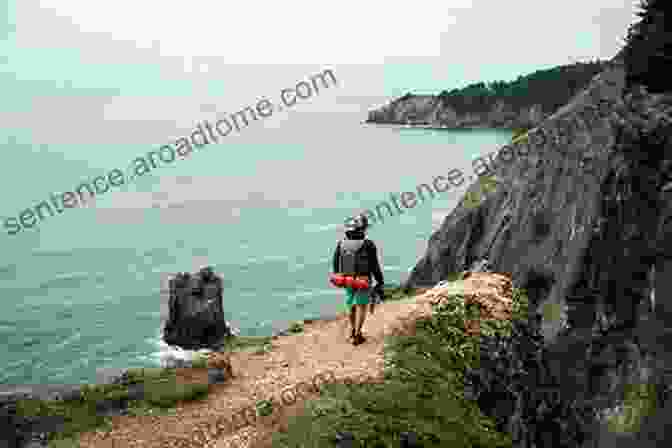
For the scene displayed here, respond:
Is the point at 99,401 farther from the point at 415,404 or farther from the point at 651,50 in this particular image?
the point at 651,50

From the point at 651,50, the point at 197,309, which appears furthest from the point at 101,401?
the point at 651,50

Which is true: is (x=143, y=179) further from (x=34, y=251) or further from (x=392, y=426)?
(x=392, y=426)

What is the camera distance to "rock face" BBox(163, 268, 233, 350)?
4606 centimetres

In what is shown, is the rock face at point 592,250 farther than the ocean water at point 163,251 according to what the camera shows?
No

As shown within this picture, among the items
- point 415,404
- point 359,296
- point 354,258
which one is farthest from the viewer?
point 359,296

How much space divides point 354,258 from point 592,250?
71.2 feet

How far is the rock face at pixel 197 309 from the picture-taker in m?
46.1

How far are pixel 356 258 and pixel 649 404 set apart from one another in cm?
1504

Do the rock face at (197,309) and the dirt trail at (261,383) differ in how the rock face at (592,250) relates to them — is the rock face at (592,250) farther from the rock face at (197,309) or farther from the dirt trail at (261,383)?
the rock face at (197,309)

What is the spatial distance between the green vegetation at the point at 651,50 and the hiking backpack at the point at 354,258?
25.9 meters

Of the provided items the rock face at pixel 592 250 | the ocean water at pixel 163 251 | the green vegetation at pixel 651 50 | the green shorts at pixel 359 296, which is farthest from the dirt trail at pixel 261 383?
the ocean water at pixel 163 251

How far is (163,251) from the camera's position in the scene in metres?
81.4

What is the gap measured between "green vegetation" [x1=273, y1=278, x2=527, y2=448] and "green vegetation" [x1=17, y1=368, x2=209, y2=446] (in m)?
3.35

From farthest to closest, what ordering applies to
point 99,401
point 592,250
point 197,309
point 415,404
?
1. point 197,309
2. point 592,250
3. point 99,401
4. point 415,404
